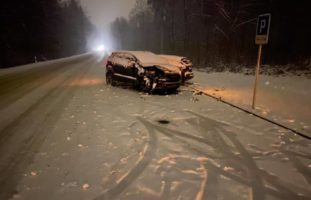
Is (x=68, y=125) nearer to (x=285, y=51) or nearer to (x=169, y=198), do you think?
(x=169, y=198)

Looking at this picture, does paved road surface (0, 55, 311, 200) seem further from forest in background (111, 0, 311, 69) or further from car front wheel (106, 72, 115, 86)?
forest in background (111, 0, 311, 69)

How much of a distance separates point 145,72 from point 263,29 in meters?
5.67

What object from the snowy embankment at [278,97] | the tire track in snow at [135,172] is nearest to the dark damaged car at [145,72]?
the snowy embankment at [278,97]

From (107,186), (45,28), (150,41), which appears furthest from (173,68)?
(150,41)

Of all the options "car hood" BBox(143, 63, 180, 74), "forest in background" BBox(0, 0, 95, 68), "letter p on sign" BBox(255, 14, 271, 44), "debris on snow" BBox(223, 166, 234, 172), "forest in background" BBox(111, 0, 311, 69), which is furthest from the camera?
"forest in background" BBox(0, 0, 95, 68)

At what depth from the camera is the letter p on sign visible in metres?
8.92

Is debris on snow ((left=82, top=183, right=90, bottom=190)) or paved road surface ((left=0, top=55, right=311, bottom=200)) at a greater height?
debris on snow ((left=82, top=183, right=90, bottom=190))

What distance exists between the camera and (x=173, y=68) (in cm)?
1307

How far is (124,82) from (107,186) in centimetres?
1025

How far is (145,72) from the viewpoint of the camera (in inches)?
510

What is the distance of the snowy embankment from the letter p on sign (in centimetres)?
245

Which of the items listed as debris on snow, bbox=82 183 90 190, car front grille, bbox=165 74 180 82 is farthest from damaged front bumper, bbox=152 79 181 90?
debris on snow, bbox=82 183 90 190

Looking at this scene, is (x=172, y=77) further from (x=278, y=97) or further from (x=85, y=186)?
(x=85, y=186)

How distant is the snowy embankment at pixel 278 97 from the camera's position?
28.6 feet
